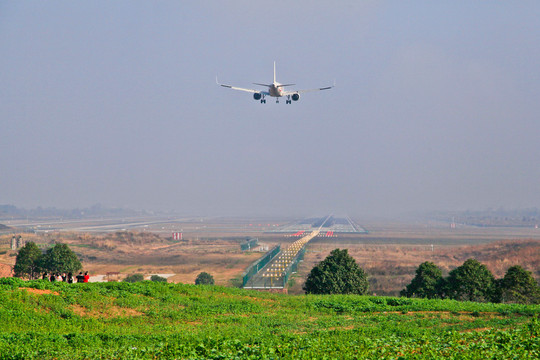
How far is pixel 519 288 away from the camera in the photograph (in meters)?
34.0

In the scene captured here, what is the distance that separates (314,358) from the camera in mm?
11852

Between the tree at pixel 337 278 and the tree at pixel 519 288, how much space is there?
11.1 meters

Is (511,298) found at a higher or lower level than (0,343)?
lower

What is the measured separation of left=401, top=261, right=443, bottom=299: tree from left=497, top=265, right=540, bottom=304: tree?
15.7 feet

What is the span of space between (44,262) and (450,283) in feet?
132

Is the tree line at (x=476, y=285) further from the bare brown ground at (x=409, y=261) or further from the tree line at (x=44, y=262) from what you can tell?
the tree line at (x=44, y=262)

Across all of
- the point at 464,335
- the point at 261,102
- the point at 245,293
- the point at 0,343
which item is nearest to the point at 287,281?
the point at 261,102

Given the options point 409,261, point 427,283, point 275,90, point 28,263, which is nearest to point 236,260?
point 409,261

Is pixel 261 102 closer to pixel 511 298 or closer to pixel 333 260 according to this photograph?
pixel 333 260

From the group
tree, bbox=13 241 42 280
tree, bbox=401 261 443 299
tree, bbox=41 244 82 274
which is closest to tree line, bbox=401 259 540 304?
tree, bbox=401 261 443 299

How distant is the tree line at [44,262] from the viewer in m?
45.4

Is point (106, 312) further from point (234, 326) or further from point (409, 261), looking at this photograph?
point (409, 261)

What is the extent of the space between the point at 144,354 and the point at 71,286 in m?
13.0

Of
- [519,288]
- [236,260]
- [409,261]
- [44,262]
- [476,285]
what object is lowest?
[409,261]
